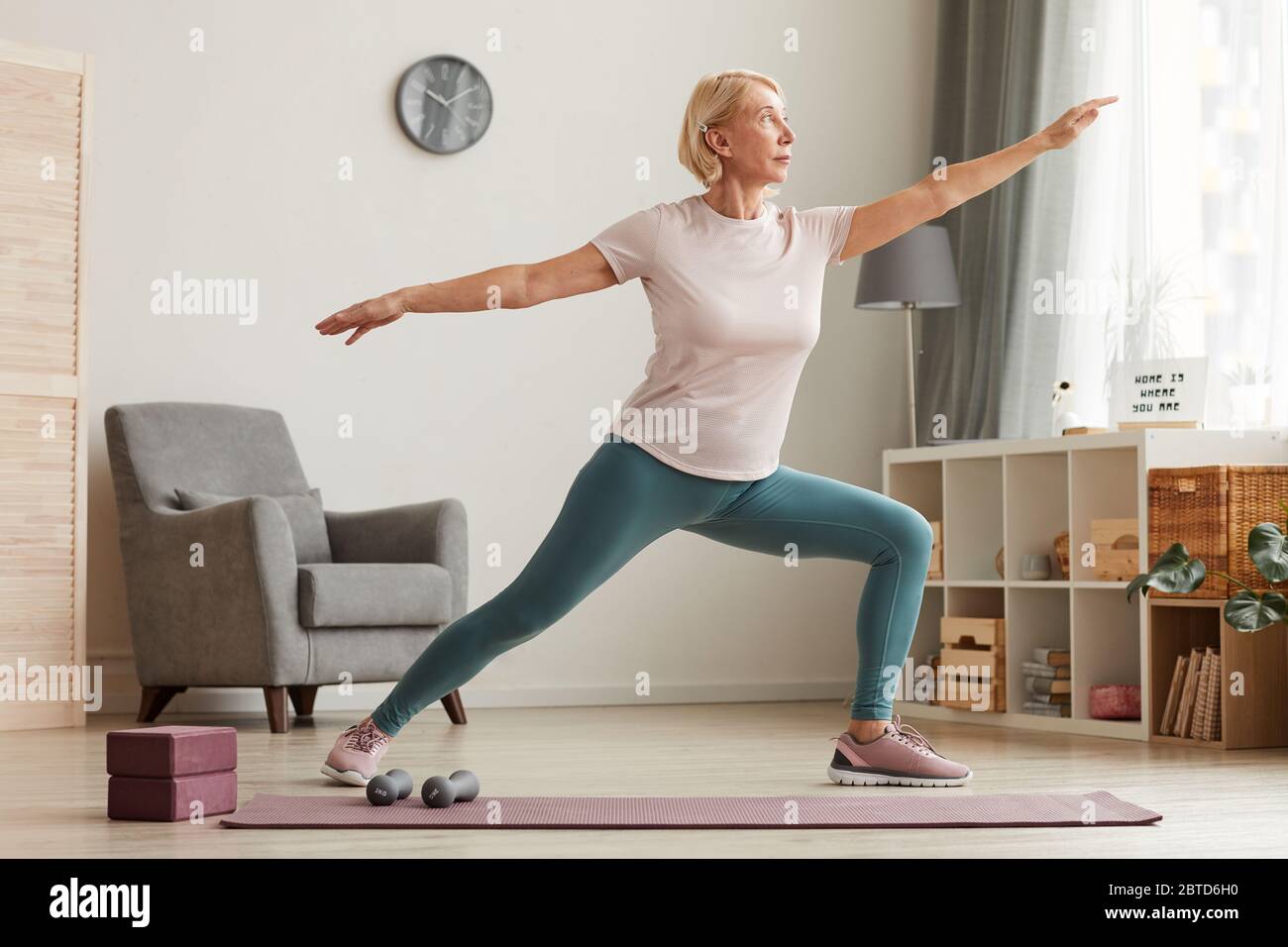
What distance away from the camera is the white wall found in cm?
518

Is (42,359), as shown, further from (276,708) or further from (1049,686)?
(1049,686)

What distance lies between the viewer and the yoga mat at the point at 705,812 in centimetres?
253

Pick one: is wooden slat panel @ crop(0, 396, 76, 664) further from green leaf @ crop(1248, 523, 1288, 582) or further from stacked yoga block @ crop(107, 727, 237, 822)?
green leaf @ crop(1248, 523, 1288, 582)

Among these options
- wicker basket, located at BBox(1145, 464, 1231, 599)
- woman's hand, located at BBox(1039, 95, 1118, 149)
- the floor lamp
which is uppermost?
the floor lamp

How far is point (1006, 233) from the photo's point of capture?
556 centimetres

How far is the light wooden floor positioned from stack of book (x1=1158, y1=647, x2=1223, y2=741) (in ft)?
0.31

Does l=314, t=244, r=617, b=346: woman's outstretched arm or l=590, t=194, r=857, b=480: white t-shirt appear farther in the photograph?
l=590, t=194, r=857, b=480: white t-shirt

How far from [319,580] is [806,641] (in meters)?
2.23

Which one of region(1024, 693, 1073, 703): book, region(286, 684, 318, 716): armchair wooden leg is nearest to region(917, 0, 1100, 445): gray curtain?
region(1024, 693, 1073, 703): book

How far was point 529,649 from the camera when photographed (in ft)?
18.4

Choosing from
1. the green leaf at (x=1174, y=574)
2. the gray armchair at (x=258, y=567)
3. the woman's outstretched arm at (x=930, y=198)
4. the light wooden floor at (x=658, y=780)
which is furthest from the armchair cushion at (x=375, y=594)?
the woman's outstretched arm at (x=930, y=198)

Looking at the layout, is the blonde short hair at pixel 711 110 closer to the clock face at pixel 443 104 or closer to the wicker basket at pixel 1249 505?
the wicker basket at pixel 1249 505
